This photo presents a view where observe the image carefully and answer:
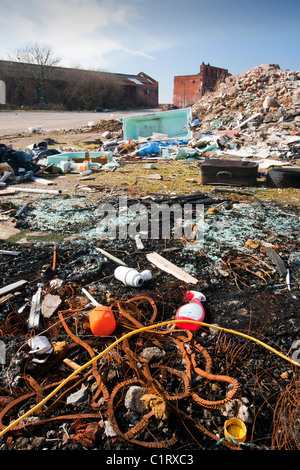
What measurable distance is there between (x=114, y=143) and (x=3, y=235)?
8680 mm

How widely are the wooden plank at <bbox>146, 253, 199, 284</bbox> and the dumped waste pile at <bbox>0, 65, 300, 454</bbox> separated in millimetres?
23

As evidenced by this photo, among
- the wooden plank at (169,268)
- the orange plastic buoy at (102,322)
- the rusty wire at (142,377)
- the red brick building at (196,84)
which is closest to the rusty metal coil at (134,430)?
the rusty wire at (142,377)

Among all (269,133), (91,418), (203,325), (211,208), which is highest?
(269,133)

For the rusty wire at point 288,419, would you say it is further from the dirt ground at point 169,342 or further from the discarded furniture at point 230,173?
the discarded furniture at point 230,173

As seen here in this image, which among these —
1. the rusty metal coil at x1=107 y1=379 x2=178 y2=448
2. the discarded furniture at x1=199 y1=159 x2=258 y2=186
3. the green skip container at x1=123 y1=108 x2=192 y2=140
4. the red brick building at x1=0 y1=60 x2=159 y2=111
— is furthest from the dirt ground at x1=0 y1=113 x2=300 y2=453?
the red brick building at x1=0 y1=60 x2=159 y2=111

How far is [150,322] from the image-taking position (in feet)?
7.87

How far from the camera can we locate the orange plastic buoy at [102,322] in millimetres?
2229

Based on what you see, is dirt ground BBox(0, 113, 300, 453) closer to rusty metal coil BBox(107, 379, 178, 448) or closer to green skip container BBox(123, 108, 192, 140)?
rusty metal coil BBox(107, 379, 178, 448)

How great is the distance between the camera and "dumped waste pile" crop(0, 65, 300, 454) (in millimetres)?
1647

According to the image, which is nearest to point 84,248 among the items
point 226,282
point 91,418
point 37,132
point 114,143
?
point 226,282

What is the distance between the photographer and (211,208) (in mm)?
5004

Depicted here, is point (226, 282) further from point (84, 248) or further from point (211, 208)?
point (211, 208)

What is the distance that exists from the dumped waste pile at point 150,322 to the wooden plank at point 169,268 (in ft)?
0.07

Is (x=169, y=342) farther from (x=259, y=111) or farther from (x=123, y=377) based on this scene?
(x=259, y=111)
